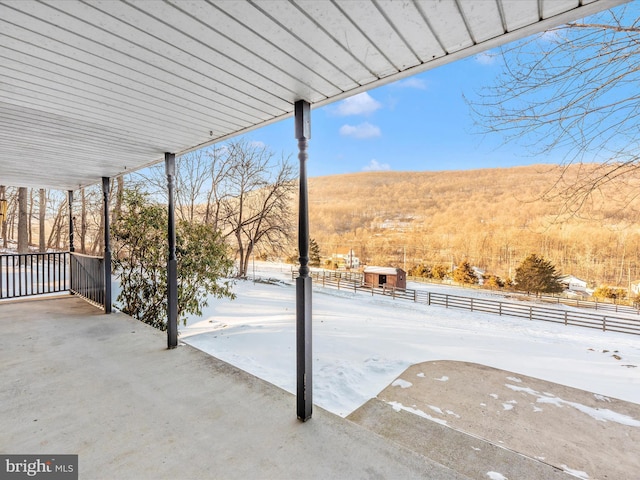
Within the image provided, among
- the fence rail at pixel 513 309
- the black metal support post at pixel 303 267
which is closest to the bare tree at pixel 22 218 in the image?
the fence rail at pixel 513 309

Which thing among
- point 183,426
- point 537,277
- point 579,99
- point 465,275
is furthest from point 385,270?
point 183,426

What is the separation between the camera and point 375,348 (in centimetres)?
540

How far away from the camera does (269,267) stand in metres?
18.9

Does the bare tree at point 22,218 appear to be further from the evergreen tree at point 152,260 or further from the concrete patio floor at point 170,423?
the concrete patio floor at point 170,423

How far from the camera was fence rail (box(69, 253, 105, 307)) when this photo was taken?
454 cm

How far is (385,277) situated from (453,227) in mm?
13318

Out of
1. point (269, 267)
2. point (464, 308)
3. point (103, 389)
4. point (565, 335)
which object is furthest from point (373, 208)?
point (103, 389)

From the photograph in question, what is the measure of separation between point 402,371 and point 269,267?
15.1 metres

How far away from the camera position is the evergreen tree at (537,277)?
18086 mm

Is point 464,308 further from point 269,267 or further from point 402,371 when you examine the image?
point 269,267

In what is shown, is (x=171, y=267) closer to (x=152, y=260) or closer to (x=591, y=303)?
(x=152, y=260)

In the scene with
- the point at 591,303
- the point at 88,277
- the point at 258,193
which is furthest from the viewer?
the point at 591,303

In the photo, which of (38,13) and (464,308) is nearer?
(38,13)

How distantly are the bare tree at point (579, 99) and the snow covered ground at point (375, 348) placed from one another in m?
3.35
